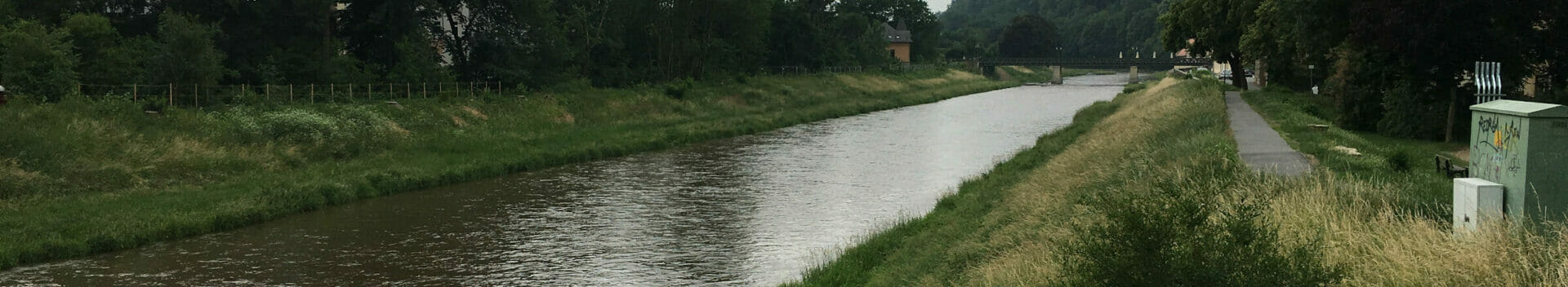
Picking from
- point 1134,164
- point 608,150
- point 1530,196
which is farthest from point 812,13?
point 1530,196

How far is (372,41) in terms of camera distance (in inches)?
1954

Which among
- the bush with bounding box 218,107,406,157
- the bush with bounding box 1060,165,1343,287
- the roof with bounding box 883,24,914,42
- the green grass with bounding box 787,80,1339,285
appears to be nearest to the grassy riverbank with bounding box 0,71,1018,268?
the bush with bounding box 218,107,406,157

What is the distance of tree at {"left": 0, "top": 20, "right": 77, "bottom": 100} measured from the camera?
32000 millimetres

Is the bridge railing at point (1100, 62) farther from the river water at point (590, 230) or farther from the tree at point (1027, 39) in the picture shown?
the river water at point (590, 230)

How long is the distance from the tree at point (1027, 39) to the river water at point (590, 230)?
14521cm

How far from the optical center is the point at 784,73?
8894 cm

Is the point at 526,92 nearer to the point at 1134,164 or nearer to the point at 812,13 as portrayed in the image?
the point at 1134,164

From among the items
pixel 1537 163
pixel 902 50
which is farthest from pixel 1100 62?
pixel 1537 163

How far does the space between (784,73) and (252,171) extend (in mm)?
61528

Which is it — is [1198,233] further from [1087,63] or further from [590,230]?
[1087,63]

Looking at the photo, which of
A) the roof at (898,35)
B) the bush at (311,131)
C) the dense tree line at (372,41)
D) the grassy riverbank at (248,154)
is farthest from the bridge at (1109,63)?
the bush at (311,131)

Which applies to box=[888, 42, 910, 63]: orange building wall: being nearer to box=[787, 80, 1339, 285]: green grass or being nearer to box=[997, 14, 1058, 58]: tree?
box=[997, 14, 1058, 58]: tree

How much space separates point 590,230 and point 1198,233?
46.5 ft

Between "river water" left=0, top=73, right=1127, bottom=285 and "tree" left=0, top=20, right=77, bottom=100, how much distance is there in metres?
11.0
